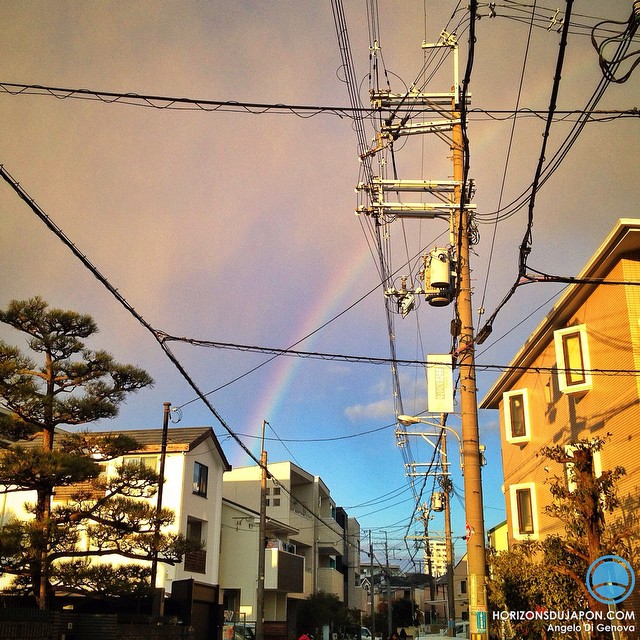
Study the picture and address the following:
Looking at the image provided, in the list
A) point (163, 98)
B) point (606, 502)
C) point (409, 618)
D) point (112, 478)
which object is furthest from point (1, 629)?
point (409, 618)

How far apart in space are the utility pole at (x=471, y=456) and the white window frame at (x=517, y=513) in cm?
1060

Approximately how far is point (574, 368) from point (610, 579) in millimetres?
6292

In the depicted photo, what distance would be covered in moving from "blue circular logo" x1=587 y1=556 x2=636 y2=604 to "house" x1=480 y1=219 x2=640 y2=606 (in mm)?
1733

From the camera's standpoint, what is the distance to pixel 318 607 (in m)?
45.4

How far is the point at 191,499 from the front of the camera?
31.8 m

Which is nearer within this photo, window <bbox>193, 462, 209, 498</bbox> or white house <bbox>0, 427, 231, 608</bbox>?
white house <bbox>0, 427, 231, 608</bbox>

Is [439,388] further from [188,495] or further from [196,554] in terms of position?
[196,554]

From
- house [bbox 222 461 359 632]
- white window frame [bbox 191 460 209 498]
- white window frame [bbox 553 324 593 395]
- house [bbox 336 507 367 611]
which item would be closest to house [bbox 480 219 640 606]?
white window frame [bbox 553 324 593 395]

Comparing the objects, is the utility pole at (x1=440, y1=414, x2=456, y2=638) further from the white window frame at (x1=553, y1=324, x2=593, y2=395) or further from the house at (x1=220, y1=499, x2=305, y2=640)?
the white window frame at (x1=553, y1=324, x2=593, y2=395)

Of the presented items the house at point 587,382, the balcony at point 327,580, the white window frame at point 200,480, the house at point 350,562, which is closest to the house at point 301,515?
the balcony at point 327,580

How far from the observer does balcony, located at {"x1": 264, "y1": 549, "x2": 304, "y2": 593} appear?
1497 inches

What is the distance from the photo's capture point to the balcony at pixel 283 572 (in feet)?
125

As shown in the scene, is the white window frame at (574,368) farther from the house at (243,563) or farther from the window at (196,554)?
the house at (243,563)

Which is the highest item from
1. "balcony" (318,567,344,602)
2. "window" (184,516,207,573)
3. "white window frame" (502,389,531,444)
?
"white window frame" (502,389,531,444)
